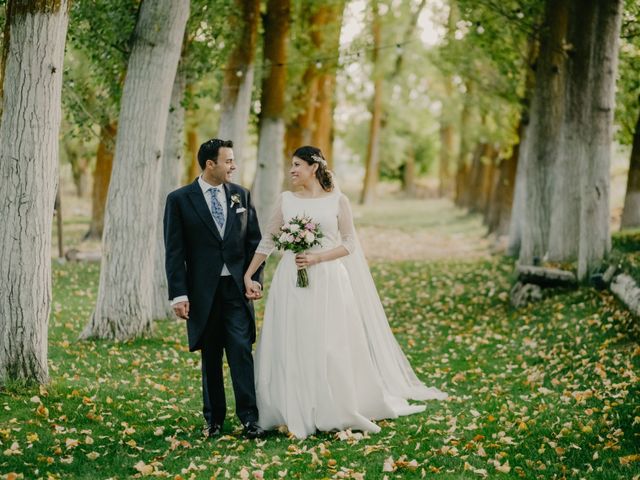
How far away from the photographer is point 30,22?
24.7 ft

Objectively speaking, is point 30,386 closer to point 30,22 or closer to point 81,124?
point 30,22

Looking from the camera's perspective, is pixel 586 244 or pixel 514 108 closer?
pixel 586 244

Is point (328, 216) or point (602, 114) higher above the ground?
point (602, 114)

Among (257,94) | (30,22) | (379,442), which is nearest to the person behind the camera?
(379,442)

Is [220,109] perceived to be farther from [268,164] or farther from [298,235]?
[298,235]

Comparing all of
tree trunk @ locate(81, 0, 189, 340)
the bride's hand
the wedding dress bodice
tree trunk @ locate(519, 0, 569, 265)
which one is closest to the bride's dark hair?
the wedding dress bodice

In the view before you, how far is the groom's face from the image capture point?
6758 mm

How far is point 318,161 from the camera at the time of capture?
725 centimetres

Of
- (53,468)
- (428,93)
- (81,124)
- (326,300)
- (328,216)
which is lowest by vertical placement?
(53,468)

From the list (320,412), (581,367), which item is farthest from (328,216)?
(581,367)

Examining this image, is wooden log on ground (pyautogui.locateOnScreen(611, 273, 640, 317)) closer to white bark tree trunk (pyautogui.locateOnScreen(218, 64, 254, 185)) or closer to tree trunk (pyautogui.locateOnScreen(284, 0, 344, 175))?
white bark tree trunk (pyautogui.locateOnScreen(218, 64, 254, 185))

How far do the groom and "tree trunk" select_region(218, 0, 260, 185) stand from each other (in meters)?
9.48

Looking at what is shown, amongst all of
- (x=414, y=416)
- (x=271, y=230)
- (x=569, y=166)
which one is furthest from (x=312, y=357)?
(x=569, y=166)

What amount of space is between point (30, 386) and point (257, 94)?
46.3 feet
